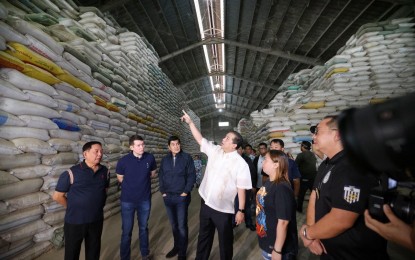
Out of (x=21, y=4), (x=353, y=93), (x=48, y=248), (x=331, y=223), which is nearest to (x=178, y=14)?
(x=21, y=4)

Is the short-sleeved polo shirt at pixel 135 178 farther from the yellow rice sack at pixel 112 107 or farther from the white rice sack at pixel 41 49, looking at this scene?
the yellow rice sack at pixel 112 107

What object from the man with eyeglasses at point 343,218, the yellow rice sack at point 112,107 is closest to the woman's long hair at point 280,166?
the man with eyeglasses at point 343,218

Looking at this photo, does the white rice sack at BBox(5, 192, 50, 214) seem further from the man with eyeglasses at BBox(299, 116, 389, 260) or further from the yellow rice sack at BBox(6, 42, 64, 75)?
the man with eyeglasses at BBox(299, 116, 389, 260)

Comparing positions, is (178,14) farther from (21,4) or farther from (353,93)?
(353,93)

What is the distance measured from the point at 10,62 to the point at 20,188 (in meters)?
1.21

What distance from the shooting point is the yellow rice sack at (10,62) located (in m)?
2.01

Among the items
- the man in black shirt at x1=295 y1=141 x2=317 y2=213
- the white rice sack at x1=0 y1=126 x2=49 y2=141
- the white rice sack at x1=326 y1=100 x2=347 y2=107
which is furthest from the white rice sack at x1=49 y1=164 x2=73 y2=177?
the white rice sack at x1=326 y1=100 x2=347 y2=107

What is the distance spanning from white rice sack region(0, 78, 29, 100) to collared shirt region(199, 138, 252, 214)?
2.09 m

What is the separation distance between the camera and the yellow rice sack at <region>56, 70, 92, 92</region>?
2.80 m

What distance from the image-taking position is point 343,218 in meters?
1.07

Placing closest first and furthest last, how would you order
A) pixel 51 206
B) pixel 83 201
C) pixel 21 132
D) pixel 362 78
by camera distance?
pixel 83 201 → pixel 21 132 → pixel 51 206 → pixel 362 78

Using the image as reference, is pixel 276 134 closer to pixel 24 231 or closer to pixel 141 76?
pixel 141 76

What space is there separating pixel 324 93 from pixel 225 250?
453 centimetres

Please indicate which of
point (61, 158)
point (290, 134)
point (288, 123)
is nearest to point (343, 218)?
point (61, 158)
